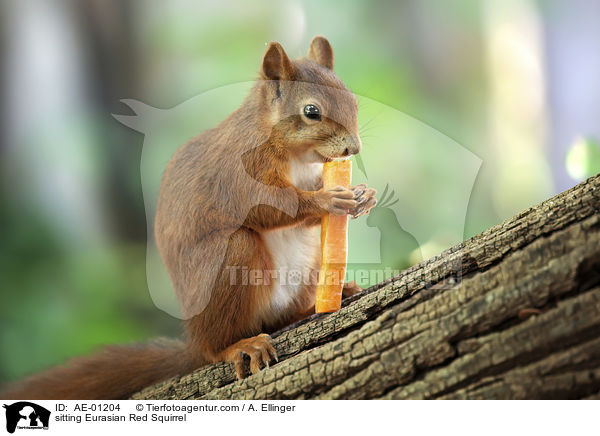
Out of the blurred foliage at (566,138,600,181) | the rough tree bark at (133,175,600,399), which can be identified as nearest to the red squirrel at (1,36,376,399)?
the rough tree bark at (133,175,600,399)

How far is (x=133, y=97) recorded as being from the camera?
164 centimetres

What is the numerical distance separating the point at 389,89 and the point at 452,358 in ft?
2.84

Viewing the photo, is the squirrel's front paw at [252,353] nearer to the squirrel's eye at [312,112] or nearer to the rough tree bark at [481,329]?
the rough tree bark at [481,329]

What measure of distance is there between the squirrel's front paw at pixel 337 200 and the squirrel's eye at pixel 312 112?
206 millimetres

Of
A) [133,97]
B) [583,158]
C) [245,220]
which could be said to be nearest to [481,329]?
[245,220]

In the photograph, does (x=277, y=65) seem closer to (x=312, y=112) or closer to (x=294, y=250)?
(x=312, y=112)

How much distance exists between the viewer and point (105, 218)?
165 centimetres

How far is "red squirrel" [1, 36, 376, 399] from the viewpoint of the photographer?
1517 millimetres
